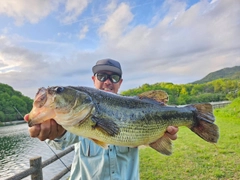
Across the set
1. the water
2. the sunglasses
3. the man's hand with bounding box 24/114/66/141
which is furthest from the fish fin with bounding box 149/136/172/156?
the water

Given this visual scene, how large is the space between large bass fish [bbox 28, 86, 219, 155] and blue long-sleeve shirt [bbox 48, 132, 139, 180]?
545 mm

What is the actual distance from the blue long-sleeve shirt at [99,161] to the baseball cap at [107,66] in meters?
1.27

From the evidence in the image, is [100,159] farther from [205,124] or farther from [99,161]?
[205,124]

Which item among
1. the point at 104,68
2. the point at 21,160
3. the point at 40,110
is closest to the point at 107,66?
the point at 104,68

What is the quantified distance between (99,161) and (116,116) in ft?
2.95

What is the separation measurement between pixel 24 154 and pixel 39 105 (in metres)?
21.8

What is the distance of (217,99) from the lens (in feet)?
237

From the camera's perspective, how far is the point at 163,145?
2.52 meters

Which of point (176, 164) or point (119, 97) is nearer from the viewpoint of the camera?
point (119, 97)

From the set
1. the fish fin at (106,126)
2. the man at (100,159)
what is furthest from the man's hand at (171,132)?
the fish fin at (106,126)

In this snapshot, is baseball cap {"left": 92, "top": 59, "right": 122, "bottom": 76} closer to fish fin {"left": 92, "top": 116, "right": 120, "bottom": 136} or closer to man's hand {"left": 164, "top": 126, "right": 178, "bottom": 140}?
man's hand {"left": 164, "top": 126, "right": 178, "bottom": 140}

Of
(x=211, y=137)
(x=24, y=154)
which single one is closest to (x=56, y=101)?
(x=211, y=137)

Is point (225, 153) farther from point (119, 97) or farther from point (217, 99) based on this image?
point (217, 99)

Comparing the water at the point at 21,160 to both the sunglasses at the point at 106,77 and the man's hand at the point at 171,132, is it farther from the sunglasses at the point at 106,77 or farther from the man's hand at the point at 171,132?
the man's hand at the point at 171,132
